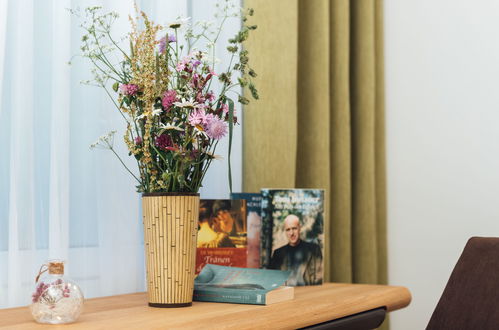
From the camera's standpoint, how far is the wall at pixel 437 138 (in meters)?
2.05

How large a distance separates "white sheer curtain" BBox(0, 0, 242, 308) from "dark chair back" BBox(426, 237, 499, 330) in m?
0.72

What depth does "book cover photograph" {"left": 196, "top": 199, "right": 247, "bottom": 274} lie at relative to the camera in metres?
1.48

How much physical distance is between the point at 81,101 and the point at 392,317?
1335 mm

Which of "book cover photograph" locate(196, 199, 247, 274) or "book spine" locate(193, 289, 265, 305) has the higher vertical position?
"book cover photograph" locate(196, 199, 247, 274)

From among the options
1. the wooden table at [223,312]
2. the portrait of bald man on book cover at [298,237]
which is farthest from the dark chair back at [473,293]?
the portrait of bald man on book cover at [298,237]

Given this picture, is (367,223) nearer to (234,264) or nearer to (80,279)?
(234,264)

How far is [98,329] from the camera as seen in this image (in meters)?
0.97

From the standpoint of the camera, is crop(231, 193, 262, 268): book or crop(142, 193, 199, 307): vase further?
crop(231, 193, 262, 268): book

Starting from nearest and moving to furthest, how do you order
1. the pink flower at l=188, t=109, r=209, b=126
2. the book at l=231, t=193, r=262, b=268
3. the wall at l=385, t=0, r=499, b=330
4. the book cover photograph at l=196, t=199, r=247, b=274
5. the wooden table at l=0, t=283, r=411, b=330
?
the wooden table at l=0, t=283, r=411, b=330
the pink flower at l=188, t=109, r=209, b=126
the book cover photograph at l=196, t=199, r=247, b=274
the book at l=231, t=193, r=262, b=268
the wall at l=385, t=0, r=499, b=330

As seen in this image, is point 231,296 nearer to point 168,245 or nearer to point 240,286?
point 240,286

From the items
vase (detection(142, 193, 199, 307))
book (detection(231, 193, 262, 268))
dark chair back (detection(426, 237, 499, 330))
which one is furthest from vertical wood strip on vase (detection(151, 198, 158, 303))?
dark chair back (detection(426, 237, 499, 330))

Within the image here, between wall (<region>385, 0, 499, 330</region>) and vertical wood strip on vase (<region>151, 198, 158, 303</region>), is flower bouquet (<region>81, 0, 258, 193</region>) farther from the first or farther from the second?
wall (<region>385, 0, 499, 330</region>)

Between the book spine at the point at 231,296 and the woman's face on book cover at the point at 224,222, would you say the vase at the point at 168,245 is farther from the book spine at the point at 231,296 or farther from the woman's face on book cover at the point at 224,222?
the woman's face on book cover at the point at 224,222

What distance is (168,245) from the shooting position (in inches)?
47.4
